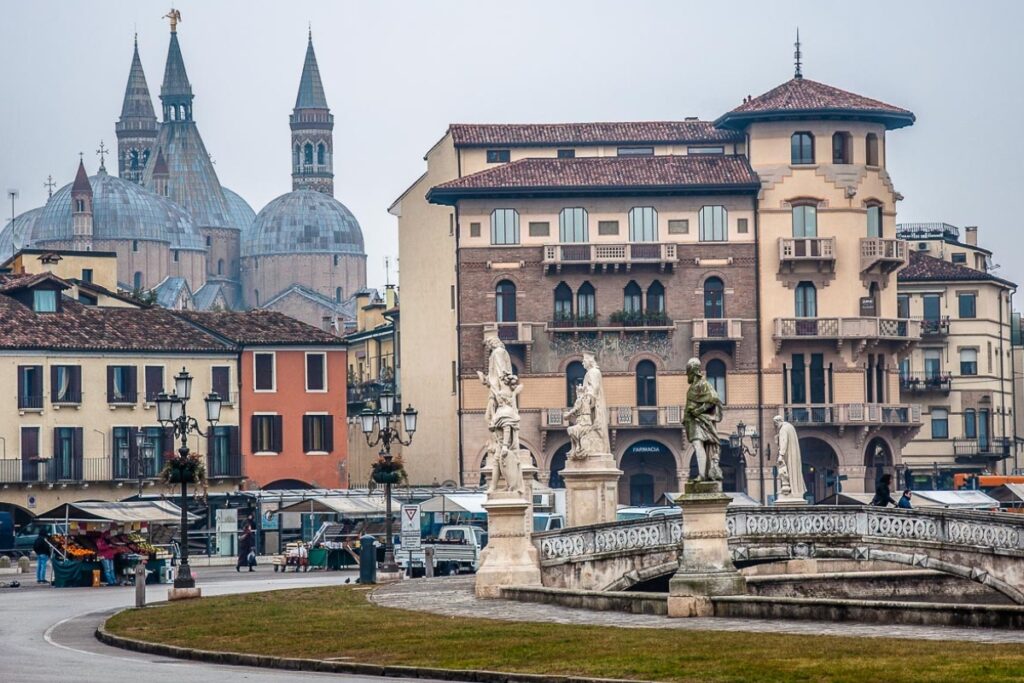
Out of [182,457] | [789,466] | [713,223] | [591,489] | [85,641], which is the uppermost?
[713,223]

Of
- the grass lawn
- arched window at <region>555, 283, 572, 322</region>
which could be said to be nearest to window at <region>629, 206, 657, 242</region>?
arched window at <region>555, 283, 572, 322</region>

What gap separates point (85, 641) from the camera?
37031mm

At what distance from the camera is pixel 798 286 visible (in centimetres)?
10325

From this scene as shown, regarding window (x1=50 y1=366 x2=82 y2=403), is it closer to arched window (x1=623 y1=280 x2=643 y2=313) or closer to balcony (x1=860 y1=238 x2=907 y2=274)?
arched window (x1=623 y1=280 x2=643 y2=313)

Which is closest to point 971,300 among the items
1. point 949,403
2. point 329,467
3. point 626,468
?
point 949,403

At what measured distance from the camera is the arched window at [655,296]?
4072 inches

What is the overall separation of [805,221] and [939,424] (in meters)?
19.2

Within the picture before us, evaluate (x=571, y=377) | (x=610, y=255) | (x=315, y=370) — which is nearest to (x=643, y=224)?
(x=610, y=255)

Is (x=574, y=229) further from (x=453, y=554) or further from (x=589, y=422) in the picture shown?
(x=589, y=422)

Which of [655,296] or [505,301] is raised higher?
[655,296]

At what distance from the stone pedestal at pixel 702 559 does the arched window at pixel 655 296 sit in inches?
2648

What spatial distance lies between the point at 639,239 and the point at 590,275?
2707 millimetres

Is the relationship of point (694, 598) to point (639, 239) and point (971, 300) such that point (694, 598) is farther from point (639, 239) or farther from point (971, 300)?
point (971, 300)

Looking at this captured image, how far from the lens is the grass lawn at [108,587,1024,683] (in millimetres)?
25641
